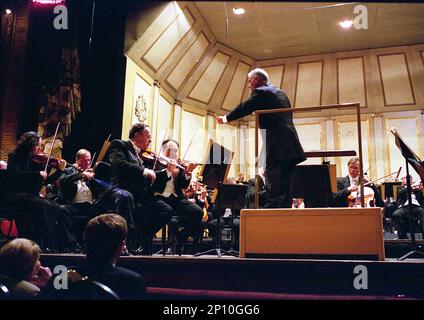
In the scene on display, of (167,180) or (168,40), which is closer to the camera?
(167,180)

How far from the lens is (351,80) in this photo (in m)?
8.40

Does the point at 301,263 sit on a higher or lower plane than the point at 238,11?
lower

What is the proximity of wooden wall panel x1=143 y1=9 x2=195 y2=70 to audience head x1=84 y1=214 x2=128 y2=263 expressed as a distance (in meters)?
5.00

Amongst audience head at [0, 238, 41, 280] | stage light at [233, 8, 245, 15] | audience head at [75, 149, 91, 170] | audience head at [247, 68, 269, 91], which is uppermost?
stage light at [233, 8, 245, 15]

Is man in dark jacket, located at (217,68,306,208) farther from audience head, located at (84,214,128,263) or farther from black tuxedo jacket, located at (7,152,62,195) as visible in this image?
audience head, located at (84,214,128,263)

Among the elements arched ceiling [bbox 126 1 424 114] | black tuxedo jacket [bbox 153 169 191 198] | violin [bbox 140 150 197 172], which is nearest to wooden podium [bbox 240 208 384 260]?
black tuxedo jacket [bbox 153 169 191 198]

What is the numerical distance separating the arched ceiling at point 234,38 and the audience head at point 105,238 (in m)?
4.58

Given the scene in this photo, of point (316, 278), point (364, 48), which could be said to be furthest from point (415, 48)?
point (316, 278)

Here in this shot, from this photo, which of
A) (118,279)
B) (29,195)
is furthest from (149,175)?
(118,279)

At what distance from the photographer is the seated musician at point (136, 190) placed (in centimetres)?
328

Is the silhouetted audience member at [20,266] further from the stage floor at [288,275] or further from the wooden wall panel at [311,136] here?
the wooden wall panel at [311,136]

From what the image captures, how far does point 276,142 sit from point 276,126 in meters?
0.14

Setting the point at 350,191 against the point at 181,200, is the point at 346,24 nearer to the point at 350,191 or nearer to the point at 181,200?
the point at 350,191

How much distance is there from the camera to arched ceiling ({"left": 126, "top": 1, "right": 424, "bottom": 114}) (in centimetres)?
637
